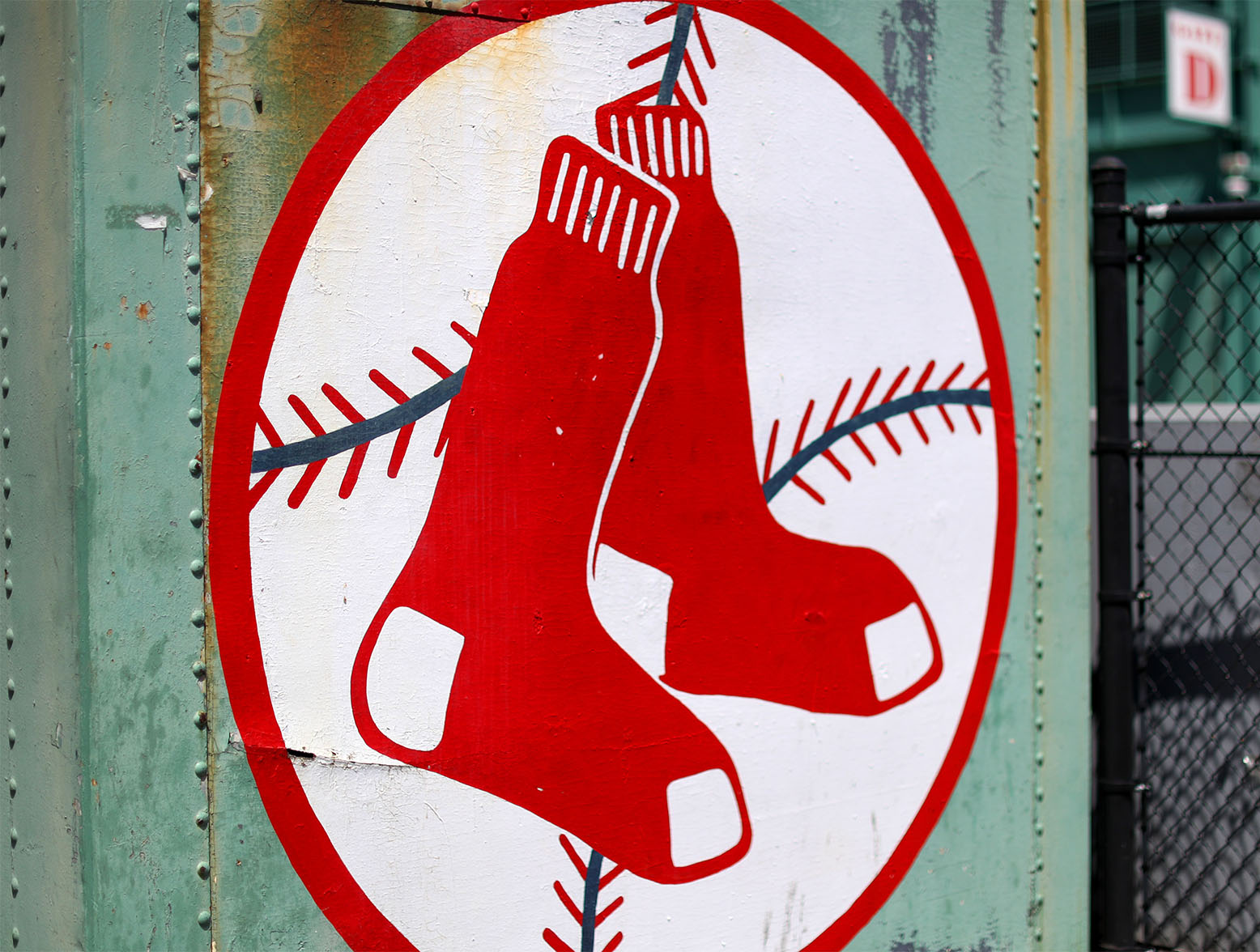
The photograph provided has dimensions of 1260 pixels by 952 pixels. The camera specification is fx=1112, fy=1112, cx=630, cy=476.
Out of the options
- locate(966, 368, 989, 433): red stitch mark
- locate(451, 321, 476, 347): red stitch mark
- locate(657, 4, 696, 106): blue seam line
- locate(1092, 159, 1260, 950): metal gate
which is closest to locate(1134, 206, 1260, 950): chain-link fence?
locate(1092, 159, 1260, 950): metal gate

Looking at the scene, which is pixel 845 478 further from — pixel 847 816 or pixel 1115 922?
pixel 1115 922

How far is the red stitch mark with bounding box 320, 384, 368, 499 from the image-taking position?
186 cm

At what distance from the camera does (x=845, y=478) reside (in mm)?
2277

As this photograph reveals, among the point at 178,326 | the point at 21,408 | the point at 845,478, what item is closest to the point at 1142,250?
the point at 845,478

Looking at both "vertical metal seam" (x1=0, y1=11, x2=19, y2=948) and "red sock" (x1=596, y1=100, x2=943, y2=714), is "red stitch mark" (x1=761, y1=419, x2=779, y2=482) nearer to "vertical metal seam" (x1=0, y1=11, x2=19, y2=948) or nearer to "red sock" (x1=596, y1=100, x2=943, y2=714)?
"red sock" (x1=596, y1=100, x2=943, y2=714)

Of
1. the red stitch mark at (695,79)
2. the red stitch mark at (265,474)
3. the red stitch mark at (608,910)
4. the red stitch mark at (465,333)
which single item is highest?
the red stitch mark at (695,79)

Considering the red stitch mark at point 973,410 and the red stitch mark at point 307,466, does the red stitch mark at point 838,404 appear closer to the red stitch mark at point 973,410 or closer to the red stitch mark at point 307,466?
the red stitch mark at point 973,410

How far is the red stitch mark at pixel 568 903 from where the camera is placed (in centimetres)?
197

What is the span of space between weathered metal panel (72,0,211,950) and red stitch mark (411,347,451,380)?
0.36m

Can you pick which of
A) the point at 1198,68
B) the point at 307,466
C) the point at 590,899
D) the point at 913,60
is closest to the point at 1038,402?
the point at 913,60

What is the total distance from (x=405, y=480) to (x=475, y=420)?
16 centimetres

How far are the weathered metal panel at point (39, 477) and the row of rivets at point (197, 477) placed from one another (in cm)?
18

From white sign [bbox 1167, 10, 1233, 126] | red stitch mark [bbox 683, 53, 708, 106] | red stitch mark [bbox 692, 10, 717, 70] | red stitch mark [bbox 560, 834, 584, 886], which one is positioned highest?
white sign [bbox 1167, 10, 1233, 126]

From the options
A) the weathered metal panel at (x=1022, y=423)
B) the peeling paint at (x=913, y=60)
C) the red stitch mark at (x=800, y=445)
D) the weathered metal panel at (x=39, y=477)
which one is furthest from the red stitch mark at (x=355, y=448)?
the peeling paint at (x=913, y=60)
